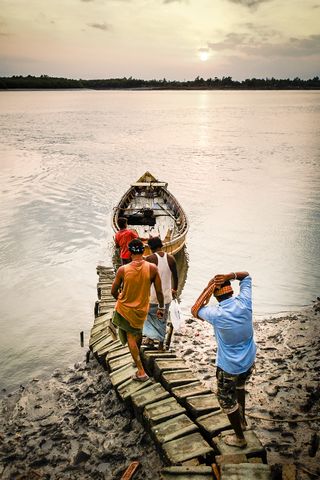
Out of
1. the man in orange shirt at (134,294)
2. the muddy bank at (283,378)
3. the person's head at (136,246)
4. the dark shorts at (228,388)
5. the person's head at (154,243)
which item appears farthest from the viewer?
the person's head at (154,243)

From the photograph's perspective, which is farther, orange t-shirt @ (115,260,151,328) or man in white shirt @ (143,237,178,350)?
man in white shirt @ (143,237,178,350)

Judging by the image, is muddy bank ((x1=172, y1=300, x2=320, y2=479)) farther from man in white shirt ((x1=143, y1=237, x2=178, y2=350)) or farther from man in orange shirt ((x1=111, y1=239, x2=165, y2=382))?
man in orange shirt ((x1=111, y1=239, x2=165, y2=382))

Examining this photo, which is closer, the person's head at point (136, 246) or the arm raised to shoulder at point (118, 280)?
the person's head at point (136, 246)

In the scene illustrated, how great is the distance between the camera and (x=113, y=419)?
5508 mm

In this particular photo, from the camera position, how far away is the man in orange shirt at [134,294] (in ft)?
16.3

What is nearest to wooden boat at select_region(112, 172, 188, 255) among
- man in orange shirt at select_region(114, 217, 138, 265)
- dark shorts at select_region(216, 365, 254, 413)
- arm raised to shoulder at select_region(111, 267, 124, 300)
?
man in orange shirt at select_region(114, 217, 138, 265)

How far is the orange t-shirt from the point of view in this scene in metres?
4.97

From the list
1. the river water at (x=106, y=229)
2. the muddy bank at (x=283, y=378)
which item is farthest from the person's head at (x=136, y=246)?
the river water at (x=106, y=229)

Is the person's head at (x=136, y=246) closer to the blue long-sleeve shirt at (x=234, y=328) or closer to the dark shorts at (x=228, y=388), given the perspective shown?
the blue long-sleeve shirt at (x=234, y=328)

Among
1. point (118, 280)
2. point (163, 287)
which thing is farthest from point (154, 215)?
point (118, 280)

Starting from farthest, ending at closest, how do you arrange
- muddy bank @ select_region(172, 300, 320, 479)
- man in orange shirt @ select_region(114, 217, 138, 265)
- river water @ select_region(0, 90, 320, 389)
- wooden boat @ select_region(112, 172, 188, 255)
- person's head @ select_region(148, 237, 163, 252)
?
wooden boat @ select_region(112, 172, 188, 255), river water @ select_region(0, 90, 320, 389), man in orange shirt @ select_region(114, 217, 138, 265), person's head @ select_region(148, 237, 163, 252), muddy bank @ select_region(172, 300, 320, 479)

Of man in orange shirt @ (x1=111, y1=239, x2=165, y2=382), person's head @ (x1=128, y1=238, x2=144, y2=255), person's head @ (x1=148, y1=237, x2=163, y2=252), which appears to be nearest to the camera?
person's head @ (x1=128, y1=238, x2=144, y2=255)

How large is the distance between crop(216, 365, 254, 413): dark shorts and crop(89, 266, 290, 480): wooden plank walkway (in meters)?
0.50

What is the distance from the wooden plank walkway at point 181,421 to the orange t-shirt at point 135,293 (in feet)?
3.22
